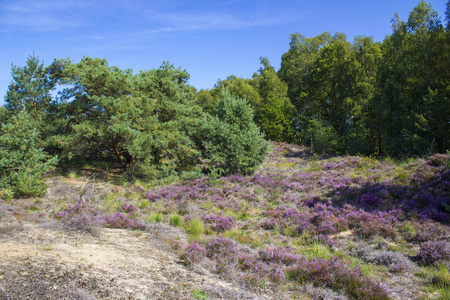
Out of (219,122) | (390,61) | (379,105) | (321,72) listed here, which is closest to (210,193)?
(219,122)

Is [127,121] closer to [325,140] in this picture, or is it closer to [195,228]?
[195,228]

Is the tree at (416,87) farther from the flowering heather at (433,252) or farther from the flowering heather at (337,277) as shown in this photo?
the flowering heather at (337,277)

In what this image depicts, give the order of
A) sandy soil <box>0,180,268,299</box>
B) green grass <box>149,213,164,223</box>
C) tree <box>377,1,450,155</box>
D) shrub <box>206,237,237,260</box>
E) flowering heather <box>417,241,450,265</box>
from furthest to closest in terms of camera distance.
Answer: tree <box>377,1,450,155</box>, green grass <box>149,213,164,223</box>, shrub <box>206,237,237,260</box>, flowering heather <box>417,241,450,265</box>, sandy soil <box>0,180,268,299</box>

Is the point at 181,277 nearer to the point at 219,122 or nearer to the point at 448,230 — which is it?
the point at 448,230

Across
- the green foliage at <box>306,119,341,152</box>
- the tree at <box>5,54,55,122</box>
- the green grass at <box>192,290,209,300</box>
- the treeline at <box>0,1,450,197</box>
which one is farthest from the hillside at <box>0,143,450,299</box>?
the green foliage at <box>306,119,341,152</box>

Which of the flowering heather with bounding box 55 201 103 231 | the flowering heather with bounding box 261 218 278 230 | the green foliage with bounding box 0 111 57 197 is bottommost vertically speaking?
the flowering heather with bounding box 261 218 278 230

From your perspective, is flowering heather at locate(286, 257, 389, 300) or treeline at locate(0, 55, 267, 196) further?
treeline at locate(0, 55, 267, 196)

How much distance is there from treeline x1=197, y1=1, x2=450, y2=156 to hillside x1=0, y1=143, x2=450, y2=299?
26.1 feet

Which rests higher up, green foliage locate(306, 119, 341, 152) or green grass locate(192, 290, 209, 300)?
green foliage locate(306, 119, 341, 152)

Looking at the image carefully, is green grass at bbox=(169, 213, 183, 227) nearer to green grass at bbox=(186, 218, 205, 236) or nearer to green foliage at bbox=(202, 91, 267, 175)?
green grass at bbox=(186, 218, 205, 236)

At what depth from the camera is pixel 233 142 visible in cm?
1680

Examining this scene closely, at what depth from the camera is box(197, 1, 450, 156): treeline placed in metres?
18.9

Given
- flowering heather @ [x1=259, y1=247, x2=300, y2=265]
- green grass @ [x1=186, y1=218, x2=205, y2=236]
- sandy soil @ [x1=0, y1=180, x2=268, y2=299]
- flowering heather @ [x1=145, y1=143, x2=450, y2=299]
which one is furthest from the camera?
green grass @ [x1=186, y1=218, x2=205, y2=236]

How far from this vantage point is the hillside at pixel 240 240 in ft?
16.6
